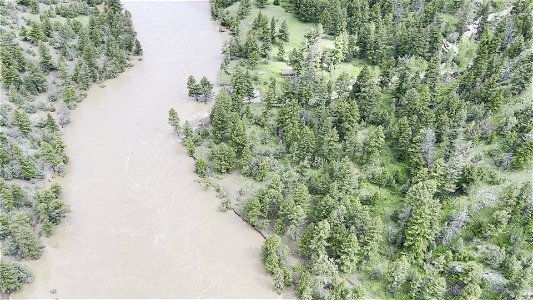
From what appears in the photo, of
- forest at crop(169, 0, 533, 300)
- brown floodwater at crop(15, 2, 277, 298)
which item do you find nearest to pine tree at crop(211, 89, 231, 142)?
forest at crop(169, 0, 533, 300)

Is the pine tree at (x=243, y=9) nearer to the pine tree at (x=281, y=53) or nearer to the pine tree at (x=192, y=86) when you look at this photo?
the pine tree at (x=281, y=53)

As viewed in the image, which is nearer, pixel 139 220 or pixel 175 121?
pixel 139 220

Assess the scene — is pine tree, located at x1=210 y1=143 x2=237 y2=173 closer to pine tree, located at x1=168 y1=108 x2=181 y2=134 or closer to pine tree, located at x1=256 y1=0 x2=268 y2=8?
pine tree, located at x1=168 y1=108 x2=181 y2=134

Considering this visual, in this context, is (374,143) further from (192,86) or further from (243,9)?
(243,9)

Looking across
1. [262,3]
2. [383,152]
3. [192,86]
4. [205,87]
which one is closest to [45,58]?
[192,86]

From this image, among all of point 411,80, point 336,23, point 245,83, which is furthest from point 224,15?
point 411,80

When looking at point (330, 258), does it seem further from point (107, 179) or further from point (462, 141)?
point (107, 179)
